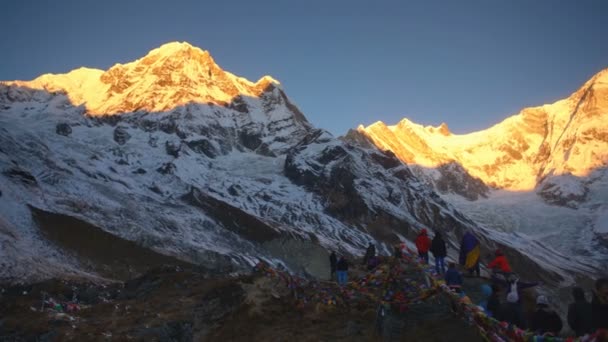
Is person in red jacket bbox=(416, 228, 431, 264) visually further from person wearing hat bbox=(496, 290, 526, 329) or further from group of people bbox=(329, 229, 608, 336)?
person wearing hat bbox=(496, 290, 526, 329)

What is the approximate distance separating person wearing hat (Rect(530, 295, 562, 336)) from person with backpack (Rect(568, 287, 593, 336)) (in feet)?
1.87

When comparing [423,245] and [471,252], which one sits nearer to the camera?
[471,252]

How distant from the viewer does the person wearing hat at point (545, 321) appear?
14.9 m

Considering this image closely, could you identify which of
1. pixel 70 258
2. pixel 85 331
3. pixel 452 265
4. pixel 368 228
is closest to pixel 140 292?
pixel 85 331

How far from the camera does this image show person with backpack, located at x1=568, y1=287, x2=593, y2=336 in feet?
46.1

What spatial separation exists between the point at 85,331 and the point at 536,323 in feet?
64.3

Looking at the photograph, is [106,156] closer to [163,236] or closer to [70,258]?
[163,236]

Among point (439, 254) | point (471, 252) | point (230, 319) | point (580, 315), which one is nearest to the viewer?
point (580, 315)

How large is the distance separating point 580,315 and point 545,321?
1.10m

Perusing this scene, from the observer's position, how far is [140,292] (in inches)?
1550

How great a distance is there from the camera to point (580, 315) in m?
14.2

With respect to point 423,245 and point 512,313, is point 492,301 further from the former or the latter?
point 423,245

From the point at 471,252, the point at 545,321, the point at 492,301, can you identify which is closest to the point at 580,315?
the point at 545,321

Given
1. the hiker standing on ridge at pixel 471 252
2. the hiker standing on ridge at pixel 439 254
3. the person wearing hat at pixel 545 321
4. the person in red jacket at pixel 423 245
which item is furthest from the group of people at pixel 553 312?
the person in red jacket at pixel 423 245
